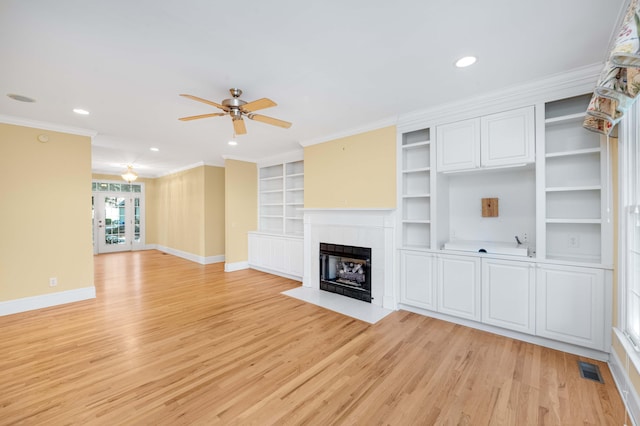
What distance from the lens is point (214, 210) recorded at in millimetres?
7609

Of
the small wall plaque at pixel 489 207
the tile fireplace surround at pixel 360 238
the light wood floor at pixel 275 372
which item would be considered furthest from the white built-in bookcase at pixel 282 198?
the small wall plaque at pixel 489 207

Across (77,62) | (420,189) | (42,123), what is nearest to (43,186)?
(42,123)

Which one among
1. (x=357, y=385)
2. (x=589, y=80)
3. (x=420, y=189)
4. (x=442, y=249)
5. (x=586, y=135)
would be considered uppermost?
(x=589, y=80)

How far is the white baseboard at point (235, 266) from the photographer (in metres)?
6.54

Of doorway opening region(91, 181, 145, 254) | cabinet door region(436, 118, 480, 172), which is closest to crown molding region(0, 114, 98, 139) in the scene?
cabinet door region(436, 118, 480, 172)

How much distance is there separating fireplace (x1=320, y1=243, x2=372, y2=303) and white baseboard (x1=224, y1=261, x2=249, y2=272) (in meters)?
2.74

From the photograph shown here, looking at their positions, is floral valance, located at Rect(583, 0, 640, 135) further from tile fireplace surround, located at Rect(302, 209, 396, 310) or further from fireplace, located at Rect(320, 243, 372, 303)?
fireplace, located at Rect(320, 243, 372, 303)

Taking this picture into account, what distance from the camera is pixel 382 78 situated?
9.18 ft

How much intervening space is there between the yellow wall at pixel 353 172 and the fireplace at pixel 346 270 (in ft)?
2.52

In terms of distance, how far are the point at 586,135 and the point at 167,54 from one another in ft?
14.3

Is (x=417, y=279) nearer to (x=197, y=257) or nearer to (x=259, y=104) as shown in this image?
(x=259, y=104)

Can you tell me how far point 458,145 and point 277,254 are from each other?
426 cm

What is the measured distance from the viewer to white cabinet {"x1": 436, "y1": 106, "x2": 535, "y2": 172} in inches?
119

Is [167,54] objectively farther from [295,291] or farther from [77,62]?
[295,291]
